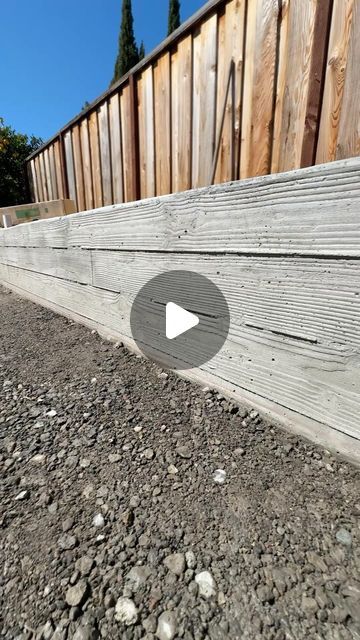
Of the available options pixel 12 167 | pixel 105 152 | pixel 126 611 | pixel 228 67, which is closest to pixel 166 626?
pixel 126 611

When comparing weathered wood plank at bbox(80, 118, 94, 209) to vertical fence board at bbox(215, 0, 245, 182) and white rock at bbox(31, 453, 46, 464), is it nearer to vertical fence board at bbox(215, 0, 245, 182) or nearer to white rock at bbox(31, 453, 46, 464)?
vertical fence board at bbox(215, 0, 245, 182)

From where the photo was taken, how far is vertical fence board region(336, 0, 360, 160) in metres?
1.06

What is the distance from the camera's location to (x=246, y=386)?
4.57 ft

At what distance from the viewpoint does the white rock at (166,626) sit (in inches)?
26.2

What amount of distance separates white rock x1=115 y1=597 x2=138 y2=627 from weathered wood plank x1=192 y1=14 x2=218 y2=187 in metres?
1.82

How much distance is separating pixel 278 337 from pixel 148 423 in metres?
0.71

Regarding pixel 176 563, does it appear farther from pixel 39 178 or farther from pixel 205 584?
pixel 39 178

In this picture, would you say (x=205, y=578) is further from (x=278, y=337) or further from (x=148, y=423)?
(x=278, y=337)

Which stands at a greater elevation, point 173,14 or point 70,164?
point 173,14

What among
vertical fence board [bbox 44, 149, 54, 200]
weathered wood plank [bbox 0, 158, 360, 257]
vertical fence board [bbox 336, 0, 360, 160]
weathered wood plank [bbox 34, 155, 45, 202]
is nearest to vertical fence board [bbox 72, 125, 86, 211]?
vertical fence board [bbox 44, 149, 54, 200]

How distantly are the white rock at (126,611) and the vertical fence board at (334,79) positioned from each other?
163cm

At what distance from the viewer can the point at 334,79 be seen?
115 cm

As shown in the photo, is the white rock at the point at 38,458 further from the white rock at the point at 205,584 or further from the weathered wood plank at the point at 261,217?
the weathered wood plank at the point at 261,217
